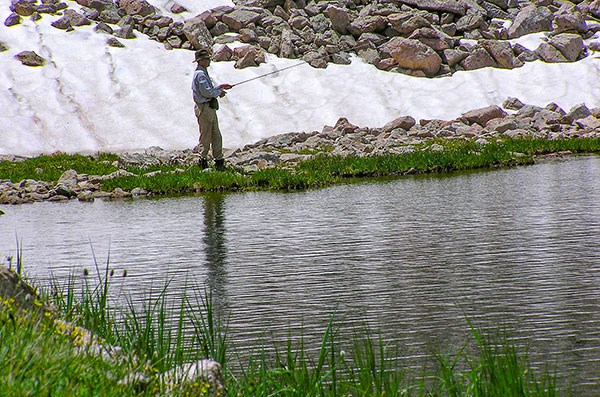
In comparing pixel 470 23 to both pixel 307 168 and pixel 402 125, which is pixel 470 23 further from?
pixel 307 168

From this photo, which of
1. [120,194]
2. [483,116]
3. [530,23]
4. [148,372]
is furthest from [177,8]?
[148,372]

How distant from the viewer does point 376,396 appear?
5156 mm

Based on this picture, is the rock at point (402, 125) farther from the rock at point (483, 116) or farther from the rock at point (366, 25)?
the rock at point (366, 25)

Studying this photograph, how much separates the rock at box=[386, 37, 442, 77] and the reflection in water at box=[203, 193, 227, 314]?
107 feet

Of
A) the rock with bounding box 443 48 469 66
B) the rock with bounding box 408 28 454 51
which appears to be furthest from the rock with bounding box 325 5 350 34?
the rock with bounding box 443 48 469 66

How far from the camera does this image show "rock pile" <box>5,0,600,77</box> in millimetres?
52500

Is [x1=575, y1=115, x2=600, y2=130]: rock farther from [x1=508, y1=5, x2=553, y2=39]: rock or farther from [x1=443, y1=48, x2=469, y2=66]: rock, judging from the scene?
[x1=508, y1=5, x2=553, y2=39]: rock

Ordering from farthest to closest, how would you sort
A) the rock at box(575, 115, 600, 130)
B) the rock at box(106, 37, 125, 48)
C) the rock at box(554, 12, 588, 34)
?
the rock at box(554, 12, 588, 34), the rock at box(106, 37, 125, 48), the rock at box(575, 115, 600, 130)

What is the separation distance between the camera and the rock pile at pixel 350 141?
994 inches

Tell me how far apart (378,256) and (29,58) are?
138 feet

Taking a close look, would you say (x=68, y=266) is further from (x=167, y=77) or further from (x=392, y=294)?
(x=167, y=77)

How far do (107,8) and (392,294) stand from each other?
50.3m

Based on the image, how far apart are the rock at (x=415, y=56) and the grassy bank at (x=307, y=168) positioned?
60.1ft

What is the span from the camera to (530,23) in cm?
5797
